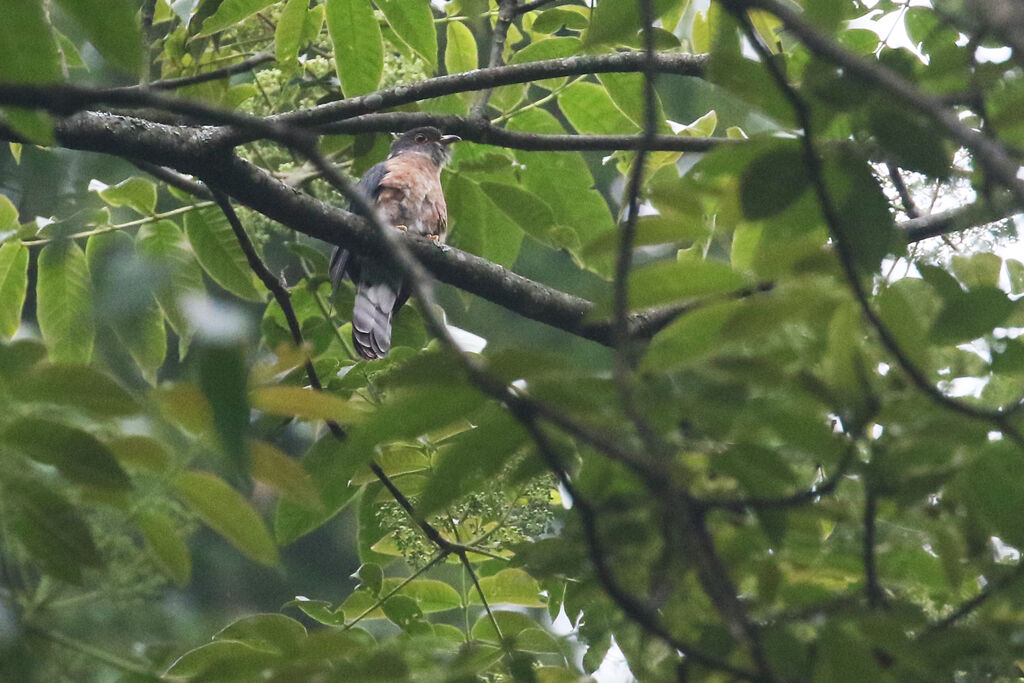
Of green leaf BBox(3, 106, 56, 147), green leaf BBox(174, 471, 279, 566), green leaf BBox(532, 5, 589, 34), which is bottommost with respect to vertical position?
green leaf BBox(174, 471, 279, 566)

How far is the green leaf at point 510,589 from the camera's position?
232 cm

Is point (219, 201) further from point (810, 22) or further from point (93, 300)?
point (810, 22)

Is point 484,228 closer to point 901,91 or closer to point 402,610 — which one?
point 402,610

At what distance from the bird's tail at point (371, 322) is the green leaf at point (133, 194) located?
2.66 feet

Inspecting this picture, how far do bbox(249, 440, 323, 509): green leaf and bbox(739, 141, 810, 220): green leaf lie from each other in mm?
579

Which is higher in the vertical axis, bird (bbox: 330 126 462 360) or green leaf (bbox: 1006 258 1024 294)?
bird (bbox: 330 126 462 360)

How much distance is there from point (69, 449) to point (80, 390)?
0.30 feet

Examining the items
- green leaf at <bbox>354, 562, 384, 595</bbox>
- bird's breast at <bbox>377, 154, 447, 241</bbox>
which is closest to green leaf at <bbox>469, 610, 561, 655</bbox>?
green leaf at <bbox>354, 562, 384, 595</bbox>

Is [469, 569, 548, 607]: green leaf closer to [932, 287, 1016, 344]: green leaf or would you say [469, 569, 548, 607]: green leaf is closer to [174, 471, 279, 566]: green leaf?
[174, 471, 279, 566]: green leaf

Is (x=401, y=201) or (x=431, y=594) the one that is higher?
(x=401, y=201)

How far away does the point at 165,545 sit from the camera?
1267mm

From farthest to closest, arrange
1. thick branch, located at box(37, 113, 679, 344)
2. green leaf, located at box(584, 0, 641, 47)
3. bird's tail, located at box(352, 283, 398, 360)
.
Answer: bird's tail, located at box(352, 283, 398, 360) → thick branch, located at box(37, 113, 679, 344) → green leaf, located at box(584, 0, 641, 47)

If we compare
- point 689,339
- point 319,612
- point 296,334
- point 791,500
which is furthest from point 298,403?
point 296,334

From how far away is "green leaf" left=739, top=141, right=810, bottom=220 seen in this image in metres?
1.09
